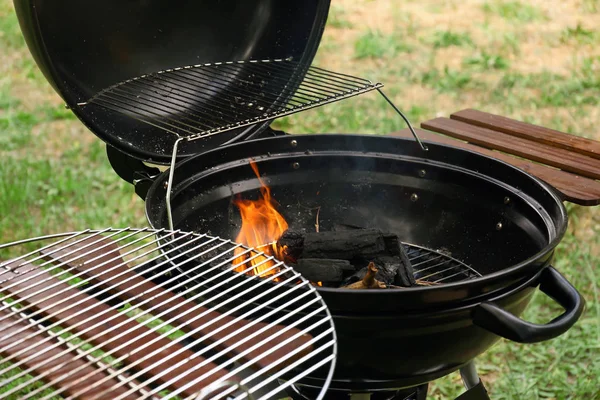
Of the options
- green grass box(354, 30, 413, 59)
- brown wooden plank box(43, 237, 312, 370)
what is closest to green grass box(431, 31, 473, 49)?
green grass box(354, 30, 413, 59)

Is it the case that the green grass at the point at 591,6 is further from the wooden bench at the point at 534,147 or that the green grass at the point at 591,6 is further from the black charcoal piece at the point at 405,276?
the black charcoal piece at the point at 405,276

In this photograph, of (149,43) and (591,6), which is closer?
(149,43)

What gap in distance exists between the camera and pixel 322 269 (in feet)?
5.23

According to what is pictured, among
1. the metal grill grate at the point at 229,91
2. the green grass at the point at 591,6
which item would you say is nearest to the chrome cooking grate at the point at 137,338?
the metal grill grate at the point at 229,91

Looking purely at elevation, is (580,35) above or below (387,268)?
below

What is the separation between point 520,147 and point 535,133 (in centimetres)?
15

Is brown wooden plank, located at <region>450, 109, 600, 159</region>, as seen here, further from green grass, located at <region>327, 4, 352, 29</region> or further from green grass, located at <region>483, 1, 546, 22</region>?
green grass, located at <region>483, 1, 546, 22</region>

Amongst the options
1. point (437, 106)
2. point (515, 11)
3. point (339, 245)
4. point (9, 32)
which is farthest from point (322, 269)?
point (9, 32)

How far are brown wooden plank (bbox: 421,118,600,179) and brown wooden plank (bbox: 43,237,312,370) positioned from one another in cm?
119

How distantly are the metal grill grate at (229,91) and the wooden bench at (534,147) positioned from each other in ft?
1.07

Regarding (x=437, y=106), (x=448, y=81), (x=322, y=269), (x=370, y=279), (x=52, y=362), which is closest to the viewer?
(x=52, y=362)

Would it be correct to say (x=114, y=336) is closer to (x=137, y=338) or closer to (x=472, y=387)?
(x=137, y=338)

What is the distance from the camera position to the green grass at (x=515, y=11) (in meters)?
5.76

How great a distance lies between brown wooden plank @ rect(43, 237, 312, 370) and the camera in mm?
1054
